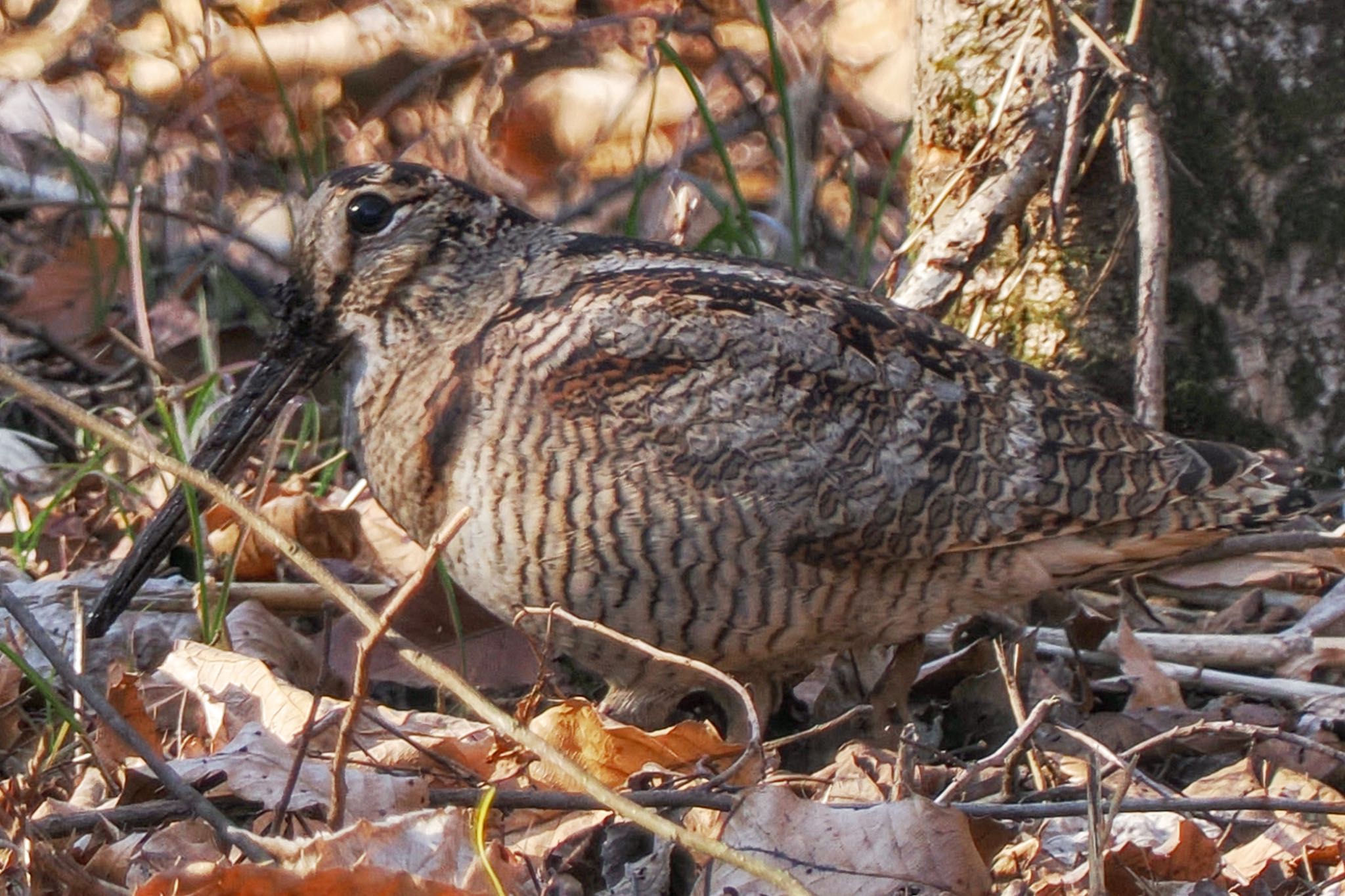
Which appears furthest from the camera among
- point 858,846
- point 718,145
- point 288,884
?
point 718,145

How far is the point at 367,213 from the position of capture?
3496mm

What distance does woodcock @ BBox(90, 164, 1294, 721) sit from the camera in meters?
3.13

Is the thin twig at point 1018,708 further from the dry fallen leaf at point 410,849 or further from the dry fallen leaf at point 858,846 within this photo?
the dry fallen leaf at point 410,849

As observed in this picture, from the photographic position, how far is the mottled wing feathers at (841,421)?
124 inches

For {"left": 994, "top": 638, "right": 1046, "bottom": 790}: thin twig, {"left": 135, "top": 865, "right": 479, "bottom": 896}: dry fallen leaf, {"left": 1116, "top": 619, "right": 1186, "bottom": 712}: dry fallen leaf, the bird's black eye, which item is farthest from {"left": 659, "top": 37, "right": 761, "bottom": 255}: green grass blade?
{"left": 135, "top": 865, "right": 479, "bottom": 896}: dry fallen leaf

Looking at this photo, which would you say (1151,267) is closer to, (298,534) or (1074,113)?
(1074,113)

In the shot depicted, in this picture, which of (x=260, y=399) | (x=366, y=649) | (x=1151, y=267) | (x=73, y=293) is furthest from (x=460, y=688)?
(x=73, y=293)

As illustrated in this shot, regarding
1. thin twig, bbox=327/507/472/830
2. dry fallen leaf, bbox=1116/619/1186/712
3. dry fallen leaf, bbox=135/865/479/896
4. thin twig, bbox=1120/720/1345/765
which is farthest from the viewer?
dry fallen leaf, bbox=1116/619/1186/712

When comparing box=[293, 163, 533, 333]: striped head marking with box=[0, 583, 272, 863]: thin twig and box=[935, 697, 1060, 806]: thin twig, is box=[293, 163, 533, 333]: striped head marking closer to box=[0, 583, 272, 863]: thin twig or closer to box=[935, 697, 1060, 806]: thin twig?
box=[0, 583, 272, 863]: thin twig

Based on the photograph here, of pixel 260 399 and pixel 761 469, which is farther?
pixel 260 399

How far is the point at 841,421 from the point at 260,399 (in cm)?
119

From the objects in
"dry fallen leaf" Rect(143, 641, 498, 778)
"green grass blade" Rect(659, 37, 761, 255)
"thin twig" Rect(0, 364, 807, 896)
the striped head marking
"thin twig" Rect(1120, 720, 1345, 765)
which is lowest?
"dry fallen leaf" Rect(143, 641, 498, 778)

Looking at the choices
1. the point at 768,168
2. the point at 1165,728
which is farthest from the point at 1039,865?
the point at 768,168

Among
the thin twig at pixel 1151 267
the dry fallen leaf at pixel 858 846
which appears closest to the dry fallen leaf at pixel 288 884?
the dry fallen leaf at pixel 858 846
